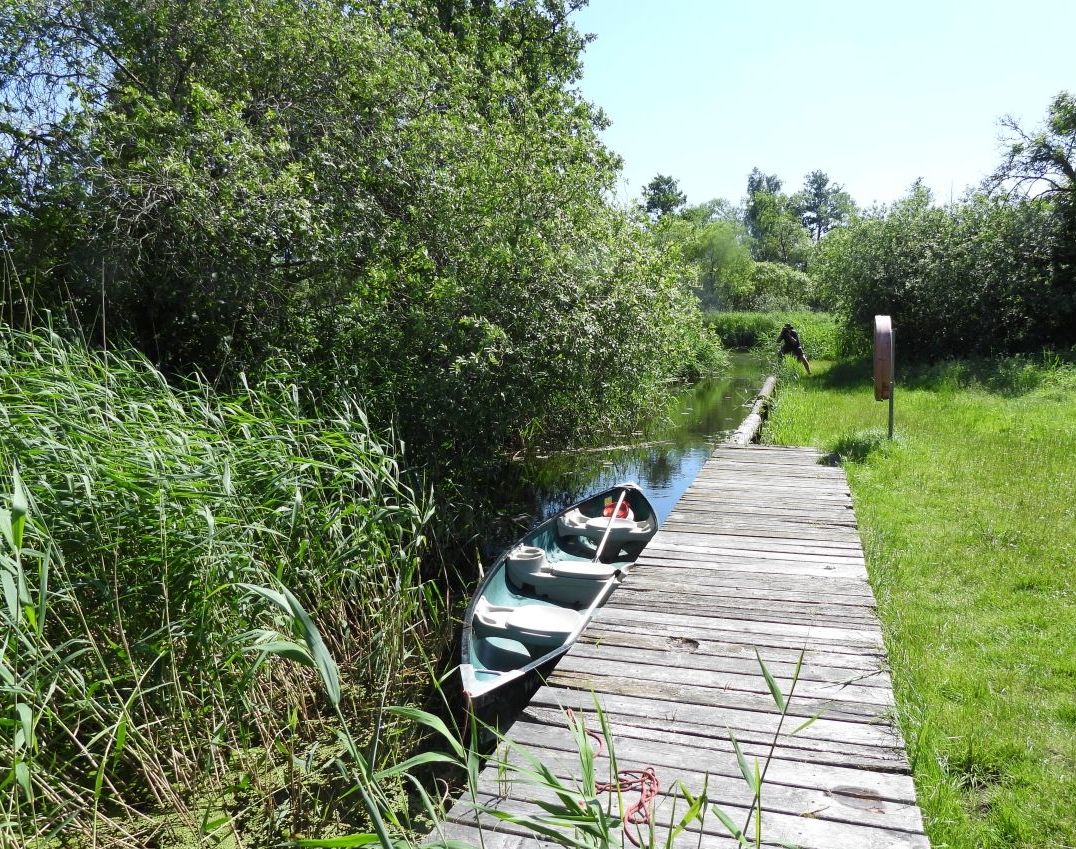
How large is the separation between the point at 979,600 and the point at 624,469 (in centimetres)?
728

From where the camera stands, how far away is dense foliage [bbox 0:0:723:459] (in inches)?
289

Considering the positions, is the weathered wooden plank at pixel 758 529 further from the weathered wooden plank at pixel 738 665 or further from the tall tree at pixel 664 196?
the tall tree at pixel 664 196

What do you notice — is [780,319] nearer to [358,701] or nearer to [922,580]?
[922,580]

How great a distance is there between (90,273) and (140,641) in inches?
203

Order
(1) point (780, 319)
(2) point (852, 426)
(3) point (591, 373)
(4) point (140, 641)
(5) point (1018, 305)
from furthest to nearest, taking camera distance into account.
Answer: (1) point (780, 319), (5) point (1018, 305), (2) point (852, 426), (3) point (591, 373), (4) point (140, 641)

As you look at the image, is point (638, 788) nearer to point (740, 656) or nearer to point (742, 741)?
point (742, 741)

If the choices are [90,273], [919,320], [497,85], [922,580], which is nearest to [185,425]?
[90,273]

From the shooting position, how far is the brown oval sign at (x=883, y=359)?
28.7 feet

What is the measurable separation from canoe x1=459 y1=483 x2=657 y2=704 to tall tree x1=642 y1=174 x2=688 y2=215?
166 ft

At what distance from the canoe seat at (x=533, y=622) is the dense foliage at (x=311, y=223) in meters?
3.04

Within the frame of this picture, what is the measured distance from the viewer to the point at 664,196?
193ft

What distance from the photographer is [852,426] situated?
1156cm

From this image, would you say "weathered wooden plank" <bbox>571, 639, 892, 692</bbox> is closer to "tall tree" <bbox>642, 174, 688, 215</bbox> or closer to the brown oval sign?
the brown oval sign

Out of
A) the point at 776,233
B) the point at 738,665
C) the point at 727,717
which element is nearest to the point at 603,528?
the point at 738,665
